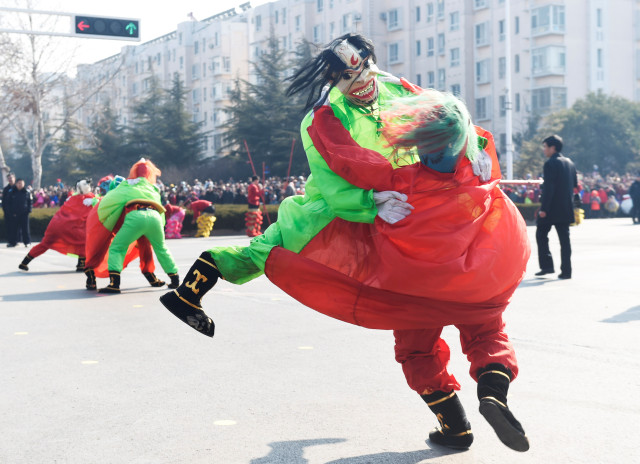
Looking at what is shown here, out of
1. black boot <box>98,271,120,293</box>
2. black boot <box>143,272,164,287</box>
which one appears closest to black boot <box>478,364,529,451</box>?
black boot <box>98,271,120,293</box>

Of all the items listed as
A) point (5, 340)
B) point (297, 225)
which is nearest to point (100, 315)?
point (5, 340)

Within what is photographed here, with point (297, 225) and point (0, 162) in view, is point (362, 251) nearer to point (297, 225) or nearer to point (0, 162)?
point (297, 225)

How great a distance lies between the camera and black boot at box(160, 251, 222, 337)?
4.16 meters

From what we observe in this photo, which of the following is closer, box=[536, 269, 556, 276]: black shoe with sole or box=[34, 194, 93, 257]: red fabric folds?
box=[536, 269, 556, 276]: black shoe with sole

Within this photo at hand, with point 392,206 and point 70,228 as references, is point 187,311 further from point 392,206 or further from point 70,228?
point 70,228

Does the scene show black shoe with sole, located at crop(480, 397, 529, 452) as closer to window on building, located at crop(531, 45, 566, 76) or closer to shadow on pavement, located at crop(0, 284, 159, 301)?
shadow on pavement, located at crop(0, 284, 159, 301)

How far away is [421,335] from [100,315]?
215 inches

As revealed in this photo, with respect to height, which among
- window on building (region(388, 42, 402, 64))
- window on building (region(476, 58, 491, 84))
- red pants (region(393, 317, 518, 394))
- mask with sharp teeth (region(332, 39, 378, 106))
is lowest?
red pants (region(393, 317, 518, 394))

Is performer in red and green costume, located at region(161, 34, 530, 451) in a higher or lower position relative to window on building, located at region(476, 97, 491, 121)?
lower

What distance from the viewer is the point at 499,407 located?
3.55 m

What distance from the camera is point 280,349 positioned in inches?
264

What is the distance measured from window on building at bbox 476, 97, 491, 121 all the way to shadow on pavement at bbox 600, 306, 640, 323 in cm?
5400

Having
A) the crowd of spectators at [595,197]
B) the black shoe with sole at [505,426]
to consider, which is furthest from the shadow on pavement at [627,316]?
the crowd of spectators at [595,197]

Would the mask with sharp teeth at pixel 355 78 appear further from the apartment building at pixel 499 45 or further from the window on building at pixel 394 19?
the window on building at pixel 394 19
